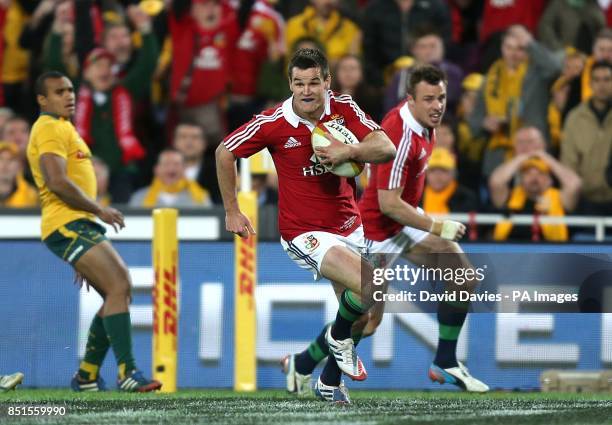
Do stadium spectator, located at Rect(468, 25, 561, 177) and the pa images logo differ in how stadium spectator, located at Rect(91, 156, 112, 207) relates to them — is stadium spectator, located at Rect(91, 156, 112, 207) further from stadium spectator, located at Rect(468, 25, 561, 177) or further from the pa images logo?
the pa images logo

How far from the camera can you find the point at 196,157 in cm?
1497

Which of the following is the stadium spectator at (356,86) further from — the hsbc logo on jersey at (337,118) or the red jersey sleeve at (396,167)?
the hsbc logo on jersey at (337,118)

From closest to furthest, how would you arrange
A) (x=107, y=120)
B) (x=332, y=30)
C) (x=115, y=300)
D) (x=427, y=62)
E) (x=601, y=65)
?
(x=115, y=300) < (x=601, y=65) < (x=427, y=62) < (x=107, y=120) < (x=332, y=30)

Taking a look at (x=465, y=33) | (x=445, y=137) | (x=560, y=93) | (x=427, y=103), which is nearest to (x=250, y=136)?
(x=427, y=103)

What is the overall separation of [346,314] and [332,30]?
269 inches

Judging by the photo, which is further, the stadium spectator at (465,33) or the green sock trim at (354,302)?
the stadium spectator at (465,33)

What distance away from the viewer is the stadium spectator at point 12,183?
14.5 m

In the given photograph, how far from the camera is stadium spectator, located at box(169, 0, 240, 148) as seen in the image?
1573 centimetres

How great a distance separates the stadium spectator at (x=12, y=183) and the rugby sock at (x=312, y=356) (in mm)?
4573

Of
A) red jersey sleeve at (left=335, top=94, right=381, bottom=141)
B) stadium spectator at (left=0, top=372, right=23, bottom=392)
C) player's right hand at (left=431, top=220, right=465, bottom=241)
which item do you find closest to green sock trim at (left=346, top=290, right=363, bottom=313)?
red jersey sleeve at (left=335, top=94, right=381, bottom=141)

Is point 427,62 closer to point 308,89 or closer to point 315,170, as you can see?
point 315,170

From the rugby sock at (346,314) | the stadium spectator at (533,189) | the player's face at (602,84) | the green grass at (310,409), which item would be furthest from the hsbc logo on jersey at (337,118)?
the player's face at (602,84)

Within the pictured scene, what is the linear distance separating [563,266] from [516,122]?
3326 mm

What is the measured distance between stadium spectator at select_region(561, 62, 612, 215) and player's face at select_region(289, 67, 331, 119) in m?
5.34
